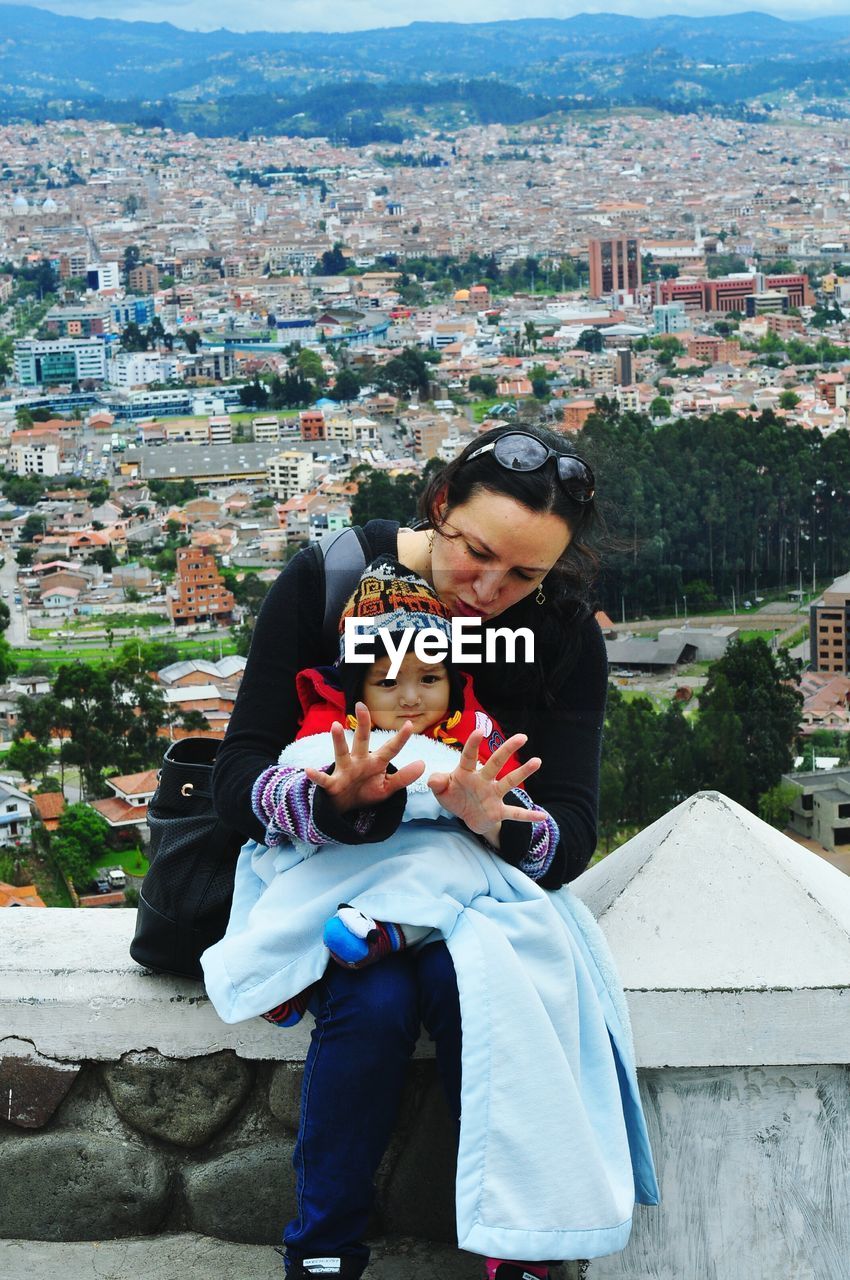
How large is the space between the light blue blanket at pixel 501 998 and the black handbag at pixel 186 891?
0.8 inches

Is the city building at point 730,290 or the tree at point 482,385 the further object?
the city building at point 730,290

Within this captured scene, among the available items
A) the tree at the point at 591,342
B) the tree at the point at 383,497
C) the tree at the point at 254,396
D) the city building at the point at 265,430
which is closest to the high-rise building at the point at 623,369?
the tree at the point at 591,342

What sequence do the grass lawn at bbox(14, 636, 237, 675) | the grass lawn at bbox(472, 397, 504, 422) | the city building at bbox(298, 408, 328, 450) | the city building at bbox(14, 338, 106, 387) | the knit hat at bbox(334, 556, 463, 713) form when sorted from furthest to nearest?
the city building at bbox(14, 338, 106, 387) → the city building at bbox(298, 408, 328, 450) → the grass lawn at bbox(472, 397, 504, 422) → the grass lawn at bbox(14, 636, 237, 675) → the knit hat at bbox(334, 556, 463, 713)

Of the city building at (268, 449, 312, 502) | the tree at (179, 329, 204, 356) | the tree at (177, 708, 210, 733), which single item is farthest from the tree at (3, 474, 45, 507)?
the tree at (177, 708, 210, 733)

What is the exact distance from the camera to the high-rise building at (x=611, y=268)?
3647cm

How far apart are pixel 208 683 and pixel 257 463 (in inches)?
443

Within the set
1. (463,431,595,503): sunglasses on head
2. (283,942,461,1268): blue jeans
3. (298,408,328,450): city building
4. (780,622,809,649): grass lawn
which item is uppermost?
(463,431,595,503): sunglasses on head

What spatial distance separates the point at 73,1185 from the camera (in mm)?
887

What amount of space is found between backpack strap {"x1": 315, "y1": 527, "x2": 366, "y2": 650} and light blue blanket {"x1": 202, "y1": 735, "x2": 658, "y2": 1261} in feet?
0.25

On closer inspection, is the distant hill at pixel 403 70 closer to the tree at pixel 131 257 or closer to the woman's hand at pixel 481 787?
the tree at pixel 131 257

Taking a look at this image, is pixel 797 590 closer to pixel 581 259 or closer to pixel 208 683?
pixel 208 683

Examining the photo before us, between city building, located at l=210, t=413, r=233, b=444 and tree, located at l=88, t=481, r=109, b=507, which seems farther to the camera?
city building, located at l=210, t=413, r=233, b=444

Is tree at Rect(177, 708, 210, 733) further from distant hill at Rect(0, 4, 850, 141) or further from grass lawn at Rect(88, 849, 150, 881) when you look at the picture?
distant hill at Rect(0, 4, 850, 141)

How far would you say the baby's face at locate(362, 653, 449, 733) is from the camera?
0.83 meters
